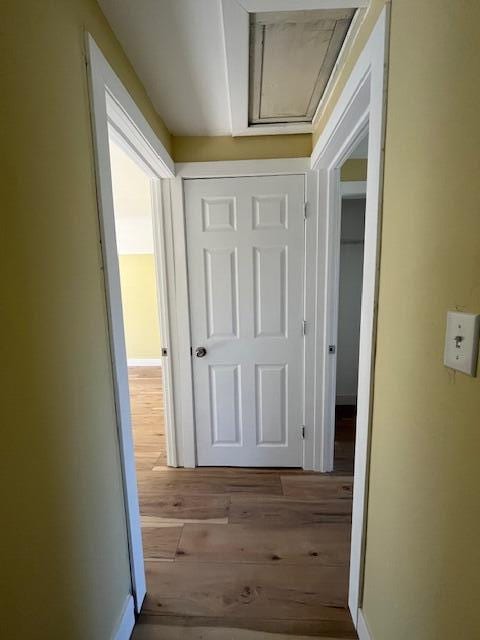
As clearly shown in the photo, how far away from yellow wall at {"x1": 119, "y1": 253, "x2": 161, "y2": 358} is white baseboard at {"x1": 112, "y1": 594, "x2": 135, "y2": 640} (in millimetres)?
3842

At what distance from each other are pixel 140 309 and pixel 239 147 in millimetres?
3689

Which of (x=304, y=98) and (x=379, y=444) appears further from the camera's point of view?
(x=304, y=98)

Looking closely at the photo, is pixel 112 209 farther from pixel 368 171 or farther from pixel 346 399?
pixel 346 399

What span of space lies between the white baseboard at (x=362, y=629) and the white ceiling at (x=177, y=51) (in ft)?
7.33

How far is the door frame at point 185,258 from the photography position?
1777mm

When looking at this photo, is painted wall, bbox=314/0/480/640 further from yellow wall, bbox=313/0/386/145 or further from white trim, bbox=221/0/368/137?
white trim, bbox=221/0/368/137

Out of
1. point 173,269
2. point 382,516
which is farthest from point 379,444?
point 173,269

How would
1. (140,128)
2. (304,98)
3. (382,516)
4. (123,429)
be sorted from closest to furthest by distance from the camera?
(382,516) < (123,429) < (140,128) < (304,98)

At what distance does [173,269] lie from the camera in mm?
1894

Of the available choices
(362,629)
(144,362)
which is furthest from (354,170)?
(144,362)

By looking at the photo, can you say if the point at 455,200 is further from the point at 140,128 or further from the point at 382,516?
the point at 140,128

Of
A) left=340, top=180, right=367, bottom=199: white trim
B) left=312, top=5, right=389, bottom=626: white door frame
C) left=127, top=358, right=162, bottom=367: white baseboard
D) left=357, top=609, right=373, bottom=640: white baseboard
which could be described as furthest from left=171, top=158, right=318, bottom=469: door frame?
left=127, top=358, right=162, bottom=367: white baseboard

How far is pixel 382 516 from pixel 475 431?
1.85 feet

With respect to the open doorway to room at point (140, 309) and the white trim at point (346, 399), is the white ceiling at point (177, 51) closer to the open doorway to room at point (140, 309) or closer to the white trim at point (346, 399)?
the open doorway to room at point (140, 309)
